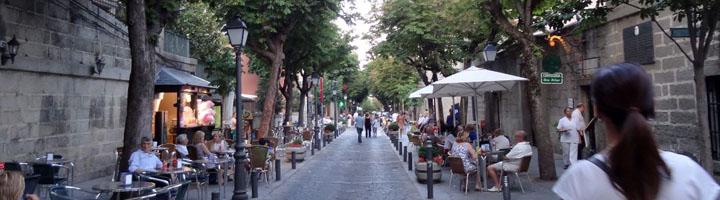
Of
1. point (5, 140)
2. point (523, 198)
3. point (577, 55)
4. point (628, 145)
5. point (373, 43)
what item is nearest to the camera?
point (628, 145)

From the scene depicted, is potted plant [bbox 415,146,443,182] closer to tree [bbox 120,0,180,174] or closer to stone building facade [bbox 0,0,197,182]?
tree [bbox 120,0,180,174]

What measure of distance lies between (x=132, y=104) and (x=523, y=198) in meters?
7.07

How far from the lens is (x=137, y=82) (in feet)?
27.8

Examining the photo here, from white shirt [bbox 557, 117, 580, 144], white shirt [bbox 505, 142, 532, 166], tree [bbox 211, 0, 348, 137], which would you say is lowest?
white shirt [bbox 505, 142, 532, 166]

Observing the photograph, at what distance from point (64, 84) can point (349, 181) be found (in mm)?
6953

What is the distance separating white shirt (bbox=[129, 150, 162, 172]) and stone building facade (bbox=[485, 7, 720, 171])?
7548 mm

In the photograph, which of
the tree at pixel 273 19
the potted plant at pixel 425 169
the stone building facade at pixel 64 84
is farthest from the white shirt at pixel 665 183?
the tree at pixel 273 19

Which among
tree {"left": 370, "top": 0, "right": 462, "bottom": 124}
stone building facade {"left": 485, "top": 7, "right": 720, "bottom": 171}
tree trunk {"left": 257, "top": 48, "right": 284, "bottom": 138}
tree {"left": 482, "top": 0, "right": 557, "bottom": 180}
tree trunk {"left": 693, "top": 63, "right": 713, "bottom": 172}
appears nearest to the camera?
tree trunk {"left": 693, "top": 63, "right": 713, "bottom": 172}

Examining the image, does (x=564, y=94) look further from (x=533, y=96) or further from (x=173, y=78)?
(x=173, y=78)

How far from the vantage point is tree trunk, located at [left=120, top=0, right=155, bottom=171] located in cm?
837

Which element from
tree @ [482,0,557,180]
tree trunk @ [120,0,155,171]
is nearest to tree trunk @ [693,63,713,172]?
tree @ [482,0,557,180]

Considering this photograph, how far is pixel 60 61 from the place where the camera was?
424 inches

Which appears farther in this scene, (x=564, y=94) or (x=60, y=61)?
(x=564, y=94)

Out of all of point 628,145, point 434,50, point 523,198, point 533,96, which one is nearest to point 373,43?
point 434,50
